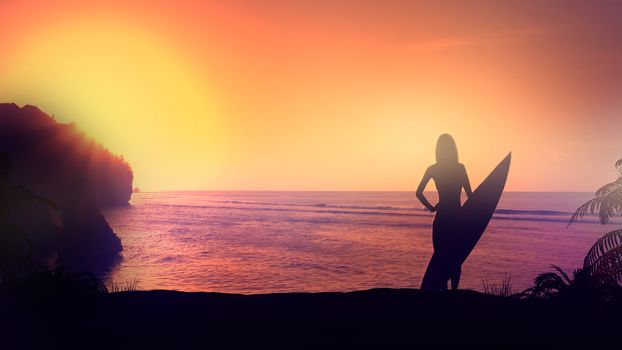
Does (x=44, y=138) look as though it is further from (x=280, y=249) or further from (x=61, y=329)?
(x=61, y=329)

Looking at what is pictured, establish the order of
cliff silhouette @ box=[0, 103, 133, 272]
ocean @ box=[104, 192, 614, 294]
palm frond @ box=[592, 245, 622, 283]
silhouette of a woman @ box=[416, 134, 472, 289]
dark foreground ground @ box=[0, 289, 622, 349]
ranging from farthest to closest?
1. cliff silhouette @ box=[0, 103, 133, 272]
2. ocean @ box=[104, 192, 614, 294]
3. palm frond @ box=[592, 245, 622, 283]
4. silhouette of a woman @ box=[416, 134, 472, 289]
5. dark foreground ground @ box=[0, 289, 622, 349]

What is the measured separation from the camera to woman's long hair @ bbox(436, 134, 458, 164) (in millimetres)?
7180

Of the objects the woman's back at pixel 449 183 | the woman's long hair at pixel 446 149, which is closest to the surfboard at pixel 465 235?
the woman's back at pixel 449 183

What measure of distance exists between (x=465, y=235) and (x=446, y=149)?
4.61 ft

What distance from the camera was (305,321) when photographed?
5.67 meters

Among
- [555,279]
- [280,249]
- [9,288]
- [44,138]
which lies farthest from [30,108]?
[555,279]

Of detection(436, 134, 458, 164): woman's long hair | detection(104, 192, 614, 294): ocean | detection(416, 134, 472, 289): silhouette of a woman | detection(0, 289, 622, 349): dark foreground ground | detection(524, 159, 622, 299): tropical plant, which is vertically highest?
detection(436, 134, 458, 164): woman's long hair

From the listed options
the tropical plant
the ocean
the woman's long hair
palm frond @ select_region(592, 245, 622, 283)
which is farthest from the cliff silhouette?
palm frond @ select_region(592, 245, 622, 283)

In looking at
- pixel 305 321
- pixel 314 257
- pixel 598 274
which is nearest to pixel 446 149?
pixel 305 321

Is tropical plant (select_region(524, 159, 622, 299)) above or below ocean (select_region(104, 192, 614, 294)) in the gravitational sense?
above

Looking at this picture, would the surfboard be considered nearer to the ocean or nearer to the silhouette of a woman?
the silhouette of a woman

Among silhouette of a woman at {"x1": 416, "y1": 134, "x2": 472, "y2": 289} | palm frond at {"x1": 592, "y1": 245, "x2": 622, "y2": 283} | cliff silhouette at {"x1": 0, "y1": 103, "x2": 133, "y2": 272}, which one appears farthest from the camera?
cliff silhouette at {"x1": 0, "y1": 103, "x2": 133, "y2": 272}

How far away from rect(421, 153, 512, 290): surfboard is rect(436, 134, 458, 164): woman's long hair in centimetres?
78

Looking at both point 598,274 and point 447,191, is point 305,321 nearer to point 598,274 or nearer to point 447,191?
point 447,191
